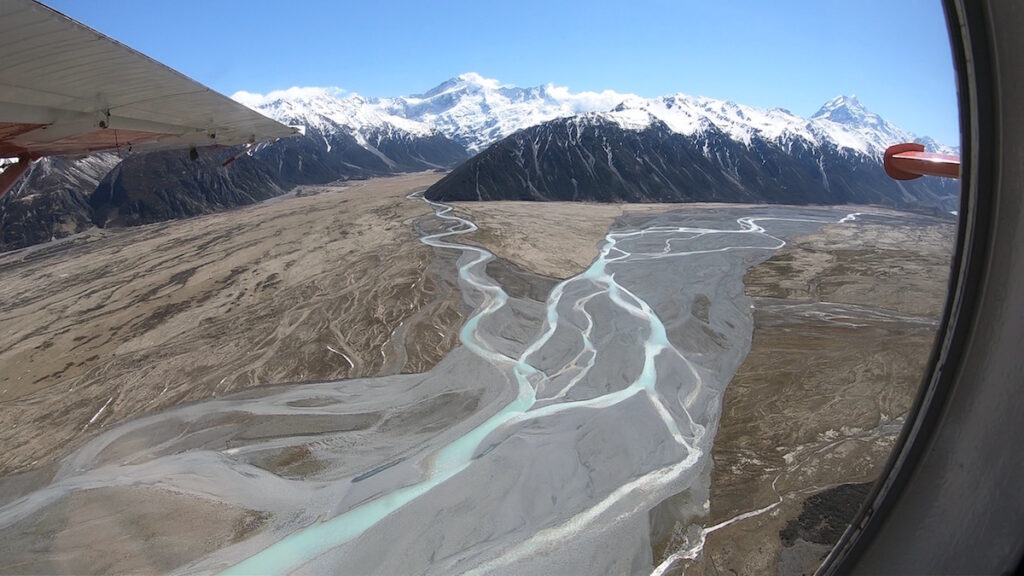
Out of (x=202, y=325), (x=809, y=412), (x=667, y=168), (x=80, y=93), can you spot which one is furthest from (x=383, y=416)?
(x=667, y=168)

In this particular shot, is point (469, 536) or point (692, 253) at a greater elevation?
point (692, 253)

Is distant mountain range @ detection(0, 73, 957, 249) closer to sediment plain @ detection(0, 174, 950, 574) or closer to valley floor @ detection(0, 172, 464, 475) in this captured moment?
valley floor @ detection(0, 172, 464, 475)

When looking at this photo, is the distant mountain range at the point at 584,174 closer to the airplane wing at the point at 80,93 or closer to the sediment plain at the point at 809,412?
the sediment plain at the point at 809,412

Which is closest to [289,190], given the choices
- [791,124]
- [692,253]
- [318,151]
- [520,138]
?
[318,151]

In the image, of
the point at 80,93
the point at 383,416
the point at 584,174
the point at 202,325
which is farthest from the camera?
the point at 584,174

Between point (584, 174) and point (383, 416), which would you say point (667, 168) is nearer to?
point (584, 174)

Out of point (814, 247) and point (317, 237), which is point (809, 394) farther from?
point (317, 237)

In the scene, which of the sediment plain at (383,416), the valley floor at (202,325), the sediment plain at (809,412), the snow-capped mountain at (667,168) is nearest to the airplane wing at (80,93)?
the sediment plain at (809,412)

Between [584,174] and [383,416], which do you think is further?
[584,174]

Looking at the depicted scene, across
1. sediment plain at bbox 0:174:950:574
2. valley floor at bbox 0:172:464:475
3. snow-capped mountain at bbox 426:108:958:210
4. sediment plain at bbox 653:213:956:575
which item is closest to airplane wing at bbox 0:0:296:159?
sediment plain at bbox 653:213:956:575
